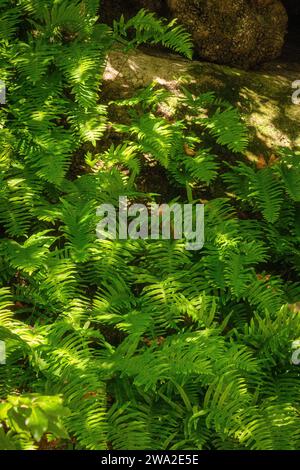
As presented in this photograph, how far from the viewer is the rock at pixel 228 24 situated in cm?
598

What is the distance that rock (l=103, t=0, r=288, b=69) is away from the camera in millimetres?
5980

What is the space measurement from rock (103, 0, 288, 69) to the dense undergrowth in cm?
77

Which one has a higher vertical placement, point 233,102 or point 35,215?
point 233,102

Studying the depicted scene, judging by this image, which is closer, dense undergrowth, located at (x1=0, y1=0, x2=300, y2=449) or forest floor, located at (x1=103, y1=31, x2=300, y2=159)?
dense undergrowth, located at (x1=0, y1=0, x2=300, y2=449)

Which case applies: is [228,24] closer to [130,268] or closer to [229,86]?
[229,86]

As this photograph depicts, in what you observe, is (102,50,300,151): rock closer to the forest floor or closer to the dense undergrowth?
the forest floor

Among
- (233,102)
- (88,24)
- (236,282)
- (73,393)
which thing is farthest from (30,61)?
(73,393)

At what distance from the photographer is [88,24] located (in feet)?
16.9

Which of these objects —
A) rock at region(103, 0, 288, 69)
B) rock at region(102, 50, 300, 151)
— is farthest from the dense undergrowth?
rock at region(103, 0, 288, 69)

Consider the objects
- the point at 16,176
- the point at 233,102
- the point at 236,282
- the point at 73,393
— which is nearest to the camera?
the point at 73,393

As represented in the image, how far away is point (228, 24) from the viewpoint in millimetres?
6027

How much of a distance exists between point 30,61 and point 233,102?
1.99 m

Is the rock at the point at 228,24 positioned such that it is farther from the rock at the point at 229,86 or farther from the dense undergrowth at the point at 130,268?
the dense undergrowth at the point at 130,268
